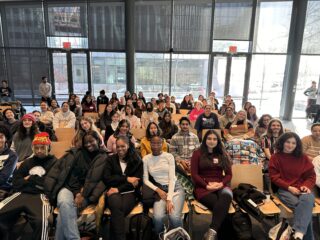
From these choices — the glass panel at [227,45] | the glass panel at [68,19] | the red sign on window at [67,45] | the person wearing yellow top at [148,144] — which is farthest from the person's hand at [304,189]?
the red sign on window at [67,45]

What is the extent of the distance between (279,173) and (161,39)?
23.9 feet

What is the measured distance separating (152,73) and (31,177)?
719cm

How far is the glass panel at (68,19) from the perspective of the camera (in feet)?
28.8

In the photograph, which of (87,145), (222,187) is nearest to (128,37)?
(87,145)

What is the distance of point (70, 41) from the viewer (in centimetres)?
901

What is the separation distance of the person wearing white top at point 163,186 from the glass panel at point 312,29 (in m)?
8.53

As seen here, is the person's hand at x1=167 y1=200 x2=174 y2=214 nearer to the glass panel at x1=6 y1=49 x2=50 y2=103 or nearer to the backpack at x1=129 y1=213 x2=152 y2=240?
the backpack at x1=129 y1=213 x2=152 y2=240

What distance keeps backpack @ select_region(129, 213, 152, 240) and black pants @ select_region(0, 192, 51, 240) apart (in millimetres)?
864

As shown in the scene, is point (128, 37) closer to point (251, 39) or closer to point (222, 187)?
point (251, 39)

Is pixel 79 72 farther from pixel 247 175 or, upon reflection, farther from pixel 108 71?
pixel 247 175

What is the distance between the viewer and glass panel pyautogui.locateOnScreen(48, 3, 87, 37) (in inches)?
346

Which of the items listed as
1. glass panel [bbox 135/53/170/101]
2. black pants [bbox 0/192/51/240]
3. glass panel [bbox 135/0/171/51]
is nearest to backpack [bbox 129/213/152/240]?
black pants [bbox 0/192/51/240]

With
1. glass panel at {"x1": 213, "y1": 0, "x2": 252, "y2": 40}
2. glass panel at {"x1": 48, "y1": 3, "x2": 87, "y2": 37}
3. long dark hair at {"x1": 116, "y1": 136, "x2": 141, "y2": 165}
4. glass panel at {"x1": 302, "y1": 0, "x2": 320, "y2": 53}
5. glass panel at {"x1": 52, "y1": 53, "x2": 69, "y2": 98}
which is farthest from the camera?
glass panel at {"x1": 52, "y1": 53, "x2": 69, "y2": 98}

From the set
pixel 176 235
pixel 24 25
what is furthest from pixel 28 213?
pixel 24 25
